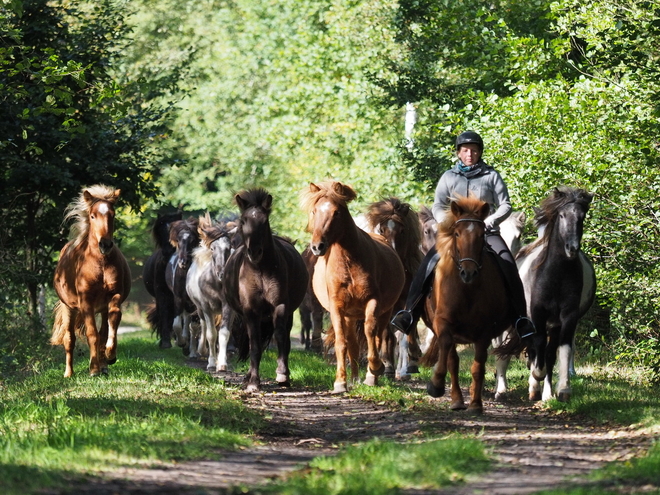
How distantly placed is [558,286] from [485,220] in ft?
3.99

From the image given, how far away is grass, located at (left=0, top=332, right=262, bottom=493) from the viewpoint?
7203 mm

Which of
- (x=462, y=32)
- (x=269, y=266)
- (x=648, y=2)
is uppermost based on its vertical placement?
(x=462, y=32)

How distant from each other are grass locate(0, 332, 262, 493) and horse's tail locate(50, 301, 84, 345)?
1.68 metres

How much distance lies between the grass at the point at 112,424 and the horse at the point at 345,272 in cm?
182

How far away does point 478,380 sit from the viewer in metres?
11.5

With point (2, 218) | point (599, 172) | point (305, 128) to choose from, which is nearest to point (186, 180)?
point (305, 128)

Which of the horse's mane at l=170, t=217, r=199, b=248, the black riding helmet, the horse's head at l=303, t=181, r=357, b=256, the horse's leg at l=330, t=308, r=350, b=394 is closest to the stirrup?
the black riding helmet

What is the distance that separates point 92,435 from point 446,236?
492 centimetres

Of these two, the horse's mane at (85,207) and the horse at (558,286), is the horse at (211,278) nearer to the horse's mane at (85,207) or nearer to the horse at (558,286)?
the horse's mane at (85,207)

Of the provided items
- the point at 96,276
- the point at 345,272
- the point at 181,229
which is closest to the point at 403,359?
the point at 345,272

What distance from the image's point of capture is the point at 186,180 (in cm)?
5347

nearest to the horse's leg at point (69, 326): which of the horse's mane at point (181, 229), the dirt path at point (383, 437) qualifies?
the dirt path at point (383, 437)

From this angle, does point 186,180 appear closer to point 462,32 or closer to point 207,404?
point 462,32

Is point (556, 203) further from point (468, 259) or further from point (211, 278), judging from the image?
point (211, 278)
